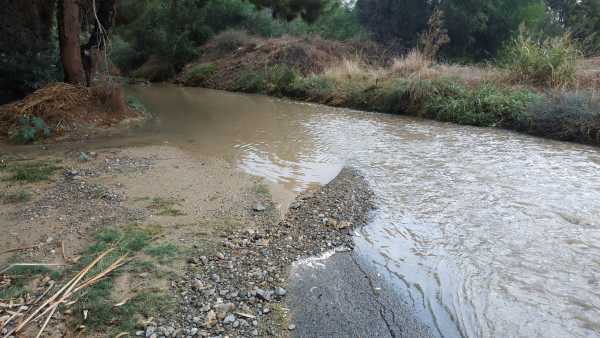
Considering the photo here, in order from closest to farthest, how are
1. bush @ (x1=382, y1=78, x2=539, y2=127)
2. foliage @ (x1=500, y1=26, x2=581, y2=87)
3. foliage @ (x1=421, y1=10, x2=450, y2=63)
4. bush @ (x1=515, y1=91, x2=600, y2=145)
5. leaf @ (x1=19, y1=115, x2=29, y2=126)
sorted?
leaf @ (x1=19, y1=115, x2=29, y2=126) → bush @ (x1=515, y1=91, x2=600, y2=145) → bush @ (x1=382, y1=78, x2=539, y2=127) → foliage @ (x1=500, y1=26, x2=581, y2=87) → foliage @ (x1=421, y1=10, x2=450, y2=63)

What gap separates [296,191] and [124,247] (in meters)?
2.23

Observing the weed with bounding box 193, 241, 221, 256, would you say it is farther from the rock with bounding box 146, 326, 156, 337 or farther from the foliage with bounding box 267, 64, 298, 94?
the foliage with bounding box 267, 64, 298, 94

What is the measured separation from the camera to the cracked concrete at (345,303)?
2445 mm

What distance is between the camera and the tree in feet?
26.1

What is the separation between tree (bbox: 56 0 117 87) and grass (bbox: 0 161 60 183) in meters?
3.56

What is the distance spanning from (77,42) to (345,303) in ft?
27.7

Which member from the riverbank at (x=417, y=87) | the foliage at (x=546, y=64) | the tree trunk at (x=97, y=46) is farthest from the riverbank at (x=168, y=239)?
the foliage at (x=546, y=64)

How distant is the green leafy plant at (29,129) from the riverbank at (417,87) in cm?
836

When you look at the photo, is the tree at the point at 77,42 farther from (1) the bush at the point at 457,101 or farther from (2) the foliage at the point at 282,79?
(1) the bush at the point at 457,101

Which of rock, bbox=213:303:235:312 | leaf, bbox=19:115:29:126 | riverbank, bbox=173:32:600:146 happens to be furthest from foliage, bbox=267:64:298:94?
rock, bbox=213:303:235:312

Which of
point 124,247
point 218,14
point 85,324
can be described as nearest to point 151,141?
point 124,247

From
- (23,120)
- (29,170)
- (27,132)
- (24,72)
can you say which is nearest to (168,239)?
(29,170)

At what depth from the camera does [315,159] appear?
6.35 metres

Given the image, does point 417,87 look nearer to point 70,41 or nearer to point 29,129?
point 70,41
